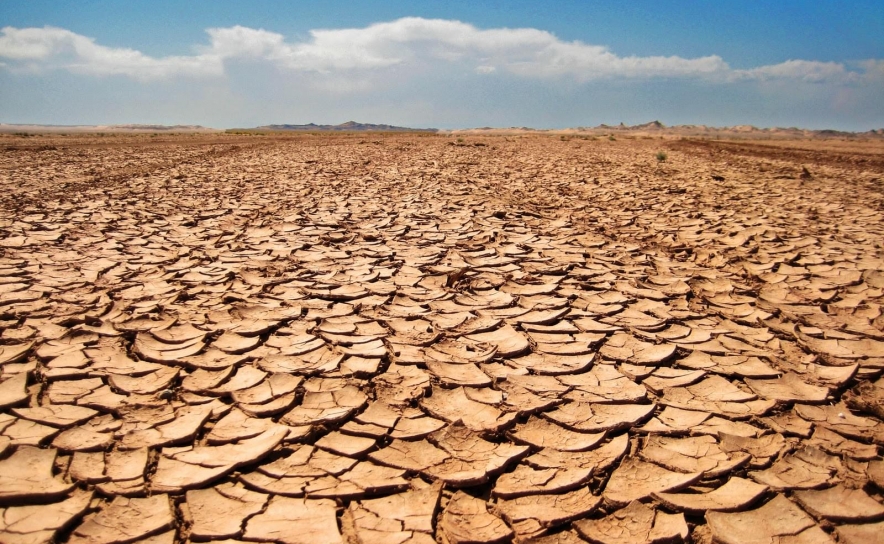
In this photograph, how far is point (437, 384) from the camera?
180 centimetres

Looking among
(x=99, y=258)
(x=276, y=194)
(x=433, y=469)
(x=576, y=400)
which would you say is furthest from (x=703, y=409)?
(x=276, y=194)

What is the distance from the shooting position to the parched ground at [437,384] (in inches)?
48.3

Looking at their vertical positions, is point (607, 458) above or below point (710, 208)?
below

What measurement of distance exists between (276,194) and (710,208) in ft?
15.1

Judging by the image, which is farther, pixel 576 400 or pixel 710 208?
pixel 710 208

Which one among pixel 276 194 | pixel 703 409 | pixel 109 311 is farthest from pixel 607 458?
pixel 276 194

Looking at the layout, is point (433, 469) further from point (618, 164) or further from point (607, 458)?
point (618, 164)

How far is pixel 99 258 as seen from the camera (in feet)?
10.6

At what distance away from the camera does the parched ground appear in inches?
48.3

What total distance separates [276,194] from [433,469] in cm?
504

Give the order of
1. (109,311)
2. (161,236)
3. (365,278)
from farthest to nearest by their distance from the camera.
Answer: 1. (161,236)
2. (365,278)
3. (109,311)

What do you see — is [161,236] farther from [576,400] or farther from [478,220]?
[576,400]

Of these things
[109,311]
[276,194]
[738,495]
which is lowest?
[738,495]

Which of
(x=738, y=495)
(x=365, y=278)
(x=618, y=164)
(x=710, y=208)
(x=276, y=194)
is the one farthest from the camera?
(x=618, y=164)
